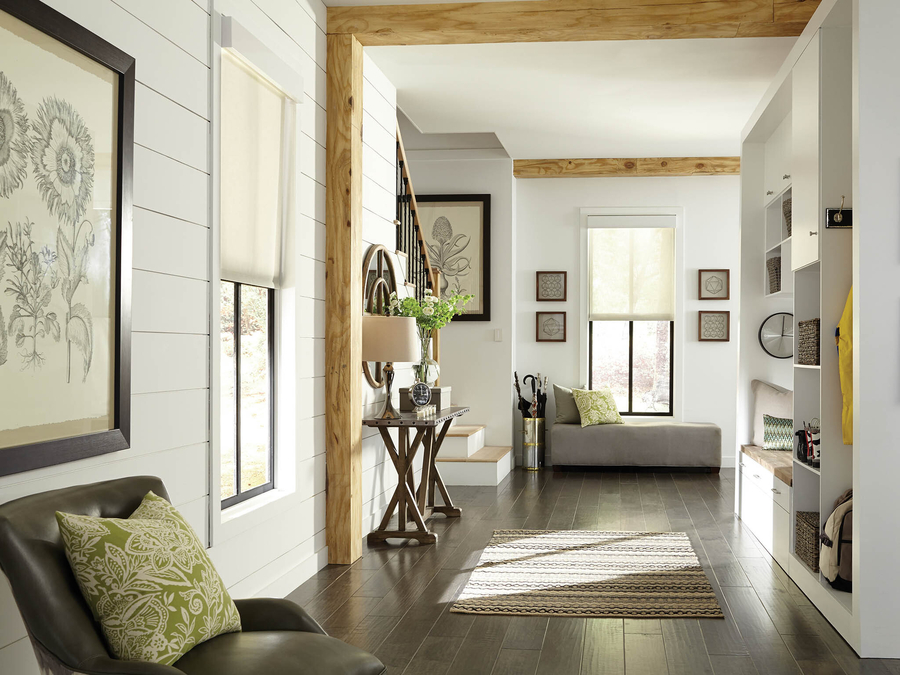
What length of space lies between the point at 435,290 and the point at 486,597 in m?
4.13

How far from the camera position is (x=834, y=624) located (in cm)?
347

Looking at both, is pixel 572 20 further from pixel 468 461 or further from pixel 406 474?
pixel 468 461

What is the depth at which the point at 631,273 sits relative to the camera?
8.86 metres

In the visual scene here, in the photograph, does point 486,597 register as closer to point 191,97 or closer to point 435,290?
point 191,97

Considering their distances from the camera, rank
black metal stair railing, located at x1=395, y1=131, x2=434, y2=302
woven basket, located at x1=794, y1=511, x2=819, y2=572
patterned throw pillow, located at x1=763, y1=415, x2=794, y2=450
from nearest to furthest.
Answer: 1. woven basket, located at x1=794, y1=511, x2=819, y2=572
2. patterned throw pillow, located at x1=763, y1=415, x2=794, y2=450
3. black metal stair railing, located at x1=395, y1=131, x2=434, y2=302

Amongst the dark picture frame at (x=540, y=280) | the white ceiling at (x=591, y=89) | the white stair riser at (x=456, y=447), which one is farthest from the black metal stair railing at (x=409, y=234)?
the dark picture frame at (x=540, y=280)

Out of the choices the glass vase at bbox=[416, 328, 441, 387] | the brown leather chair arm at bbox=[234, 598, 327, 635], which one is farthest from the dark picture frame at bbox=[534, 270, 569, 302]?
the brown leather chair arm at bbox=[234, 598, 327, 635]

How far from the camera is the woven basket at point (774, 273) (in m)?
5.70

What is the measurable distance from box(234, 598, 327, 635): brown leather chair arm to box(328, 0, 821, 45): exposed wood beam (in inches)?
132

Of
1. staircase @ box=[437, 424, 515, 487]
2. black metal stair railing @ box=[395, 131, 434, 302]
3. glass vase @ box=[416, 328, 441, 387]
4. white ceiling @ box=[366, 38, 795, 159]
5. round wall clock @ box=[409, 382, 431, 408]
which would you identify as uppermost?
white ceiling @ box=[366, 38, 795, 159]

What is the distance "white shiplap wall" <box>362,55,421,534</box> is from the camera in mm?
5207

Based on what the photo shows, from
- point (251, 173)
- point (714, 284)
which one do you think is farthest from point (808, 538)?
point (714, 284)

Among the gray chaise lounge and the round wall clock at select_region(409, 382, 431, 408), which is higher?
the round wall clock at select_region(409, 382, 431, 408)

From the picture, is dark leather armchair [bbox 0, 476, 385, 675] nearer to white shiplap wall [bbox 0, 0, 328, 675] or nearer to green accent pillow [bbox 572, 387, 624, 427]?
white shiplap wall [bbox 0, 0, 328, 675]
